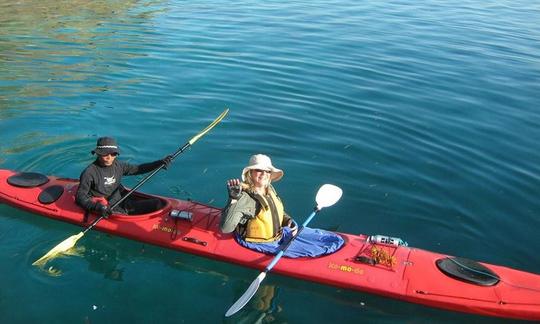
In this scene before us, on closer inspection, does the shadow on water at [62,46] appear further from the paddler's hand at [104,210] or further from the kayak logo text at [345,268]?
the kayak logo text at [345,268]

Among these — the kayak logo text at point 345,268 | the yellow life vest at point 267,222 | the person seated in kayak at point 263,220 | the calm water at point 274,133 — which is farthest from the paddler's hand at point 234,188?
the kayak logo text at point 345,268

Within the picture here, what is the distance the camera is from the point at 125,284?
5965 mm

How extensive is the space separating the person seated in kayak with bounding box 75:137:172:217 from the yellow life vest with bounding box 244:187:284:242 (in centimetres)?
154

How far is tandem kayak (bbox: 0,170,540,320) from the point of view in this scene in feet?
17.7

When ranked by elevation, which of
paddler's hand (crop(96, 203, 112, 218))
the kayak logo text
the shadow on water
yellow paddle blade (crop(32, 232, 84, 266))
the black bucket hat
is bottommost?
yellow paddle blade (crop(32, 232, 84, 266))

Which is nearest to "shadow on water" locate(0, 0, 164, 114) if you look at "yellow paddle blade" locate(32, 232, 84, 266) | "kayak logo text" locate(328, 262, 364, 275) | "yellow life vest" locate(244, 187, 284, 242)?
"yellow paddle blade" locate(32, 232, 84, 266)

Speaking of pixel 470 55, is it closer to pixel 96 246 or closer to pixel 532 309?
pixel 532 309

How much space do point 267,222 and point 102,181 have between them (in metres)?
2.28

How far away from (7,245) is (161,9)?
49.2 feet

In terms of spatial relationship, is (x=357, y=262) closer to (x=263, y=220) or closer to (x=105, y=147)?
(x=263, y=220)

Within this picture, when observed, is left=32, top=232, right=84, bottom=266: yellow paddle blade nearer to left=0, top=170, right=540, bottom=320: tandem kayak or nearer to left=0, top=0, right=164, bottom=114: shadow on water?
left=0, top=170, right=540, bottom=320: tandem kayak

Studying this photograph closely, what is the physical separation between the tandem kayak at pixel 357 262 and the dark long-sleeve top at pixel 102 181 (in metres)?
0.32

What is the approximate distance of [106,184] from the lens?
654 centimetres

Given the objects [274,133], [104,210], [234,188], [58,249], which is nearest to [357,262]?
[234,188]
